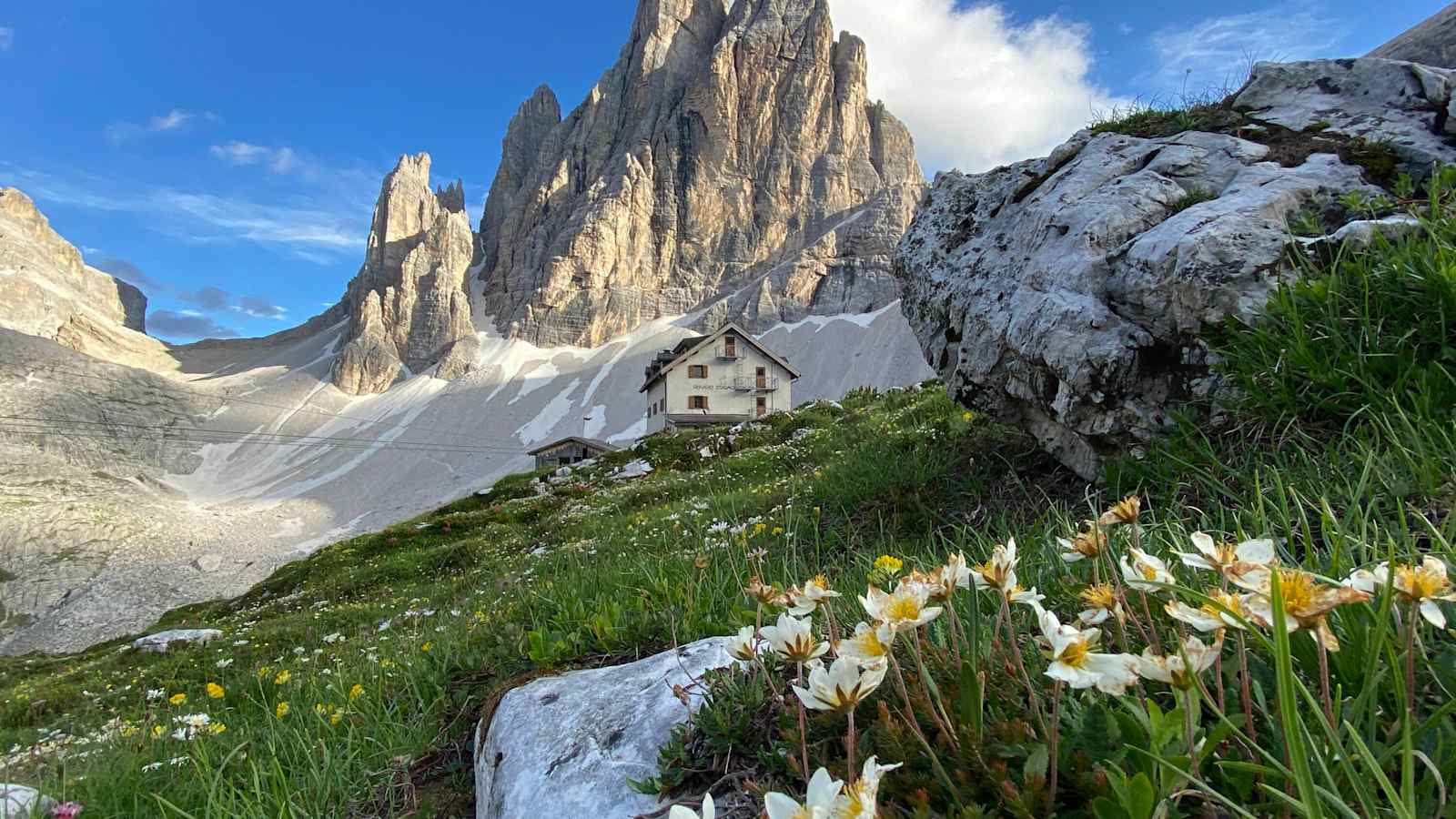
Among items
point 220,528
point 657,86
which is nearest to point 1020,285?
point 220,528

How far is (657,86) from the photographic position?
6068 inches

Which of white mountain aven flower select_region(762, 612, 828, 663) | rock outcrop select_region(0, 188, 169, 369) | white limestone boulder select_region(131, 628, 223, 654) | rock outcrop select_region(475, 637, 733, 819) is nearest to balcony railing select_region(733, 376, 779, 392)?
white limestone boulder select_region(131, 628, 223, 654)

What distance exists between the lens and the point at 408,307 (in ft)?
508

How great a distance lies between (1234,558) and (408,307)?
172434 millimetres

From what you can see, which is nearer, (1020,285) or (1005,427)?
(1020,285)

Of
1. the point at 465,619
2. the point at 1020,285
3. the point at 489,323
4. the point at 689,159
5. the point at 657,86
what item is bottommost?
the point at 465,619

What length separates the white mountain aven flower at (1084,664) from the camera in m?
1.11

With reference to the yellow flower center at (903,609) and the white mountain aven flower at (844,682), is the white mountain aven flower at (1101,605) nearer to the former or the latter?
the yellow flower center at (903,609)

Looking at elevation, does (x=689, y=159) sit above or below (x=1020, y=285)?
above

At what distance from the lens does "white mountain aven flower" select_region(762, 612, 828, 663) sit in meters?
1.51

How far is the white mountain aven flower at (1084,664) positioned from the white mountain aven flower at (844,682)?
0.29 metres

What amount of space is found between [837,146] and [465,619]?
525 feet

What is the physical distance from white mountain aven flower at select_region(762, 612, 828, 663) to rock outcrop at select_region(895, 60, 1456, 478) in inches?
175

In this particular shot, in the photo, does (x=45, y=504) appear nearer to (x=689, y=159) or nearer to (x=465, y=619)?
(x=465, y=619)
